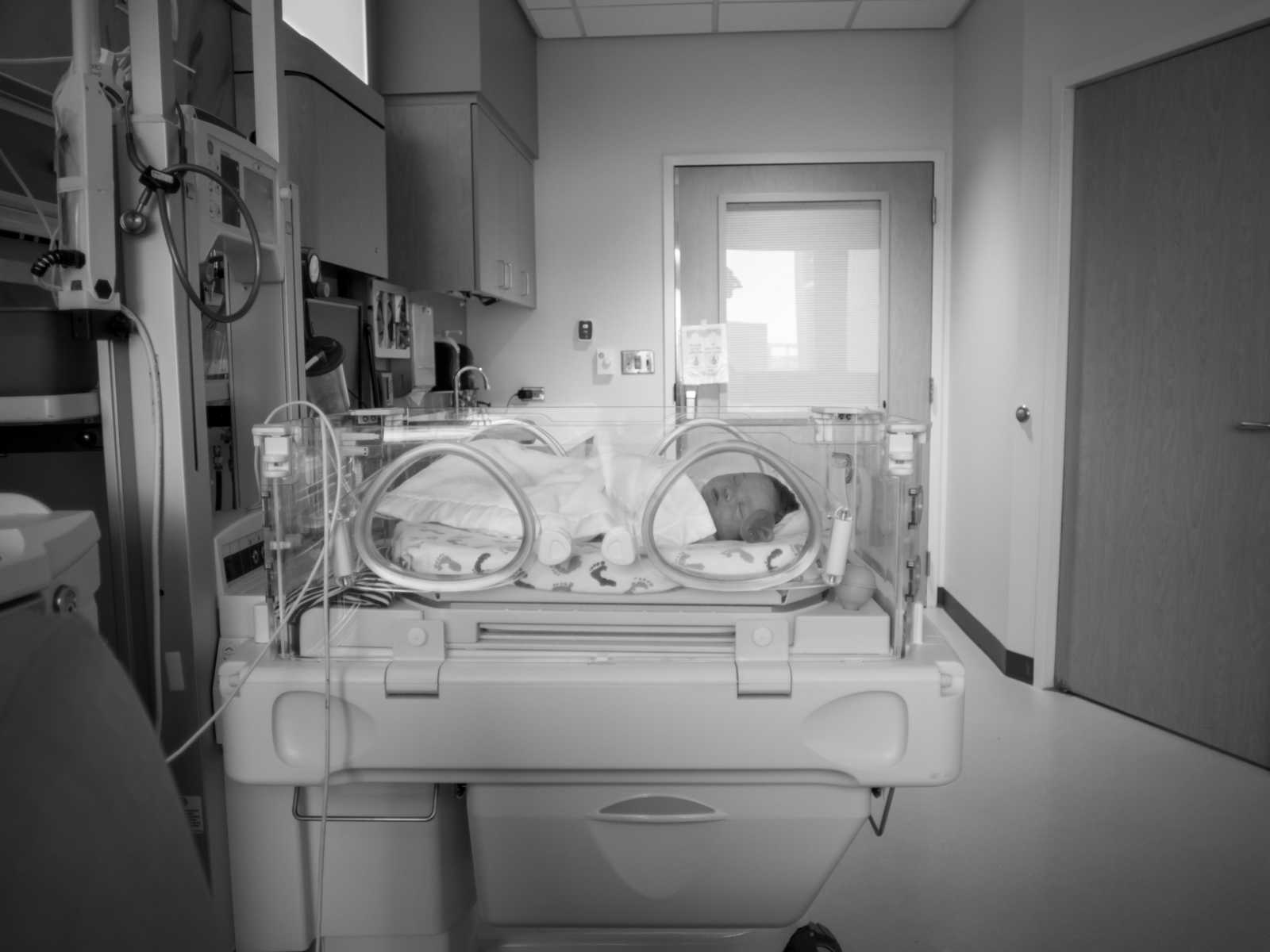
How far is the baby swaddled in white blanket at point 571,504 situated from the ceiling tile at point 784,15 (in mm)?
2919

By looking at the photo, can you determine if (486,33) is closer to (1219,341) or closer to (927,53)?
(927,53)

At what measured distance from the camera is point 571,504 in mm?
1402

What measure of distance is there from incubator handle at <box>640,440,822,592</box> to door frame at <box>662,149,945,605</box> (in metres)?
2.92

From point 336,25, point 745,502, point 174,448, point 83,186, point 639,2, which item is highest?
point 639,2

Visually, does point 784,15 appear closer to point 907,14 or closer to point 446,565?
point 907,14

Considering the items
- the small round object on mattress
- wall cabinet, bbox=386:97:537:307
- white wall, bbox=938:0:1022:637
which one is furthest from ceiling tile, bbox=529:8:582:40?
the small round object on mattress

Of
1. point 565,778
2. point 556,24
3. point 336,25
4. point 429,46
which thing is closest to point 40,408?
→ point 565,778

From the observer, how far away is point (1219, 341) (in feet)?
8.62

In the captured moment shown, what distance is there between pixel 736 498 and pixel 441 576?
0.50 m

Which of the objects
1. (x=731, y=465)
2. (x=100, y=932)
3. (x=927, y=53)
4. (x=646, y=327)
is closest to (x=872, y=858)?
(x=731, y=465)

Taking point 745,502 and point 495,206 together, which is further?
point 495,206

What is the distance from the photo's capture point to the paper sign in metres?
4.18

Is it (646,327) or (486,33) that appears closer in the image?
(486,33)

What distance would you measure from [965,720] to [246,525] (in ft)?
7.35
